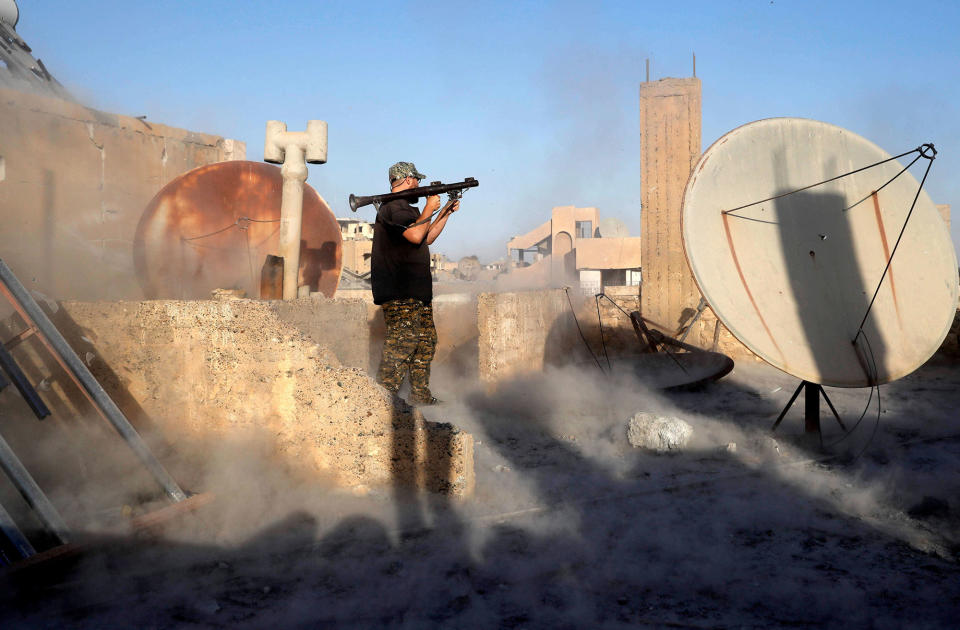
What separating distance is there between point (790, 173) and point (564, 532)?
299cm

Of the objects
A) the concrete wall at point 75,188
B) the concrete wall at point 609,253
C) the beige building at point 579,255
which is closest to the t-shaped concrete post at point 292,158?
the concrete wall at point 75,188

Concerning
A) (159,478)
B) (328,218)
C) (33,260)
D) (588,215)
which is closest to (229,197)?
(328,218)

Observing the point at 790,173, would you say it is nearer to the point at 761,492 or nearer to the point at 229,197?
the point at 761,492

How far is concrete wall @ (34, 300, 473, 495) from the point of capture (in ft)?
10.9

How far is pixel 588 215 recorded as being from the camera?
105ft

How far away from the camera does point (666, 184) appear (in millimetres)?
9461

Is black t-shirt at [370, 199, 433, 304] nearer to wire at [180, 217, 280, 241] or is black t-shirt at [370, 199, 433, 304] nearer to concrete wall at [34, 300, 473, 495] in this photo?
concrete wall at [34, 300, 473, 495]

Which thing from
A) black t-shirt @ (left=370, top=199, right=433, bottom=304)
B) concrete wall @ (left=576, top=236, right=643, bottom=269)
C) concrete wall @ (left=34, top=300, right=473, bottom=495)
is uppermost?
concrete wall @ (left=576, top=236, right=643, bottom=269)

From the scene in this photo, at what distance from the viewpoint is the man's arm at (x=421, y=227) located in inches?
166

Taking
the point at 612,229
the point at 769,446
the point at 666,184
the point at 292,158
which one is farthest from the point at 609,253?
the point at 769,446

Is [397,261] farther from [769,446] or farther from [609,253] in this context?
[609,253]

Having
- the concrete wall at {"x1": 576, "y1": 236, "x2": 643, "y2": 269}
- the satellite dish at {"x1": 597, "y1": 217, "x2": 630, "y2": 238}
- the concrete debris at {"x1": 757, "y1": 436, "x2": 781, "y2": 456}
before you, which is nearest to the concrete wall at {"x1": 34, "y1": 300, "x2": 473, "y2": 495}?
the concrete debris at {"x1": 757, "y1": 436, "x2": 781, "y2": 456}

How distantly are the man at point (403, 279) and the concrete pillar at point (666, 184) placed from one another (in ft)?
18.8

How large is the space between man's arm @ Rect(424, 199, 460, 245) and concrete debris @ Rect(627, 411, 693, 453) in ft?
5.64
